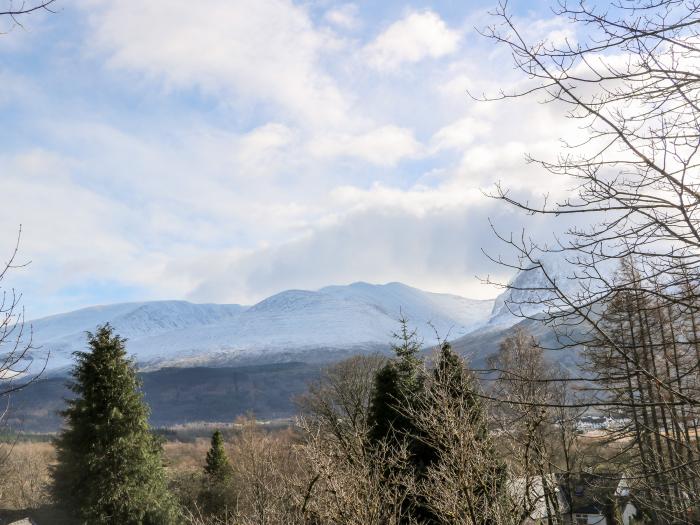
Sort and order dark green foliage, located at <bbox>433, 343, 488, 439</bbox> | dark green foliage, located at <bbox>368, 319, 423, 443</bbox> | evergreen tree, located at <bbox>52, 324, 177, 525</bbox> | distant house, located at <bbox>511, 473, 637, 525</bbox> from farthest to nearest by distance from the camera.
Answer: evergreen tree, located at <bbox>52, 324, 177, 525</bbox> → dark green foliage, located at <bbox>368, 319, 423, 443</bbox> → dark green foliage, located at <bbox>433, 343, 488, 439</bbox> → distant house, located at <bbox>511, 473, 637, 525</bbox>

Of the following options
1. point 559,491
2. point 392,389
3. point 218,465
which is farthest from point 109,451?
point 559,491

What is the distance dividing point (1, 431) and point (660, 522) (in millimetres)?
20194

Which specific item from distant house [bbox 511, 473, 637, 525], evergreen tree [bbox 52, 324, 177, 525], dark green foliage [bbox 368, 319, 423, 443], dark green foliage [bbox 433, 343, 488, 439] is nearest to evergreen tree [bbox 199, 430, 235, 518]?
evergreen tree [bbox 52, 324, 177, 525]

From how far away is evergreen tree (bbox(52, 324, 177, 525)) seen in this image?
71.9 ft

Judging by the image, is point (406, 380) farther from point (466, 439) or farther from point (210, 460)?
point (210, 460)

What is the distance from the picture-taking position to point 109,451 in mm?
22156

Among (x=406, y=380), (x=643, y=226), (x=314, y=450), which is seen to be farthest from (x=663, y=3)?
(x=406, y=380)

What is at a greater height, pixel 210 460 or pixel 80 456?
pixel 80 456

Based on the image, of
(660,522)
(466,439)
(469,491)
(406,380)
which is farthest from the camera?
(406,380)

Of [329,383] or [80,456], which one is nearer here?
[80,456]

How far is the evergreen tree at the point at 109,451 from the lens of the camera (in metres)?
21.9

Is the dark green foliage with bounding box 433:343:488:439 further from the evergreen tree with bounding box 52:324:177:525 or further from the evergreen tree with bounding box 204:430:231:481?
the evergreen tree with bounding box 204:430:231:481

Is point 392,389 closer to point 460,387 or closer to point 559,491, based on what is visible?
point 559,491

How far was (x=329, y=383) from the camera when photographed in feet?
132
